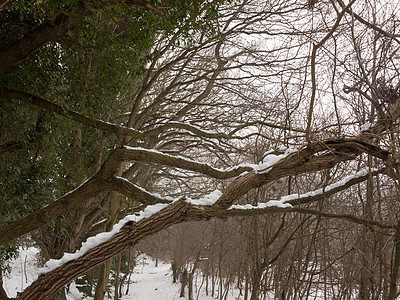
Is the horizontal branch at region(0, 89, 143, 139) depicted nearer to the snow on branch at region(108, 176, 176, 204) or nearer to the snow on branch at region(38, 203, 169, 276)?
the snow on branch at region(108, 176, 176, 204)

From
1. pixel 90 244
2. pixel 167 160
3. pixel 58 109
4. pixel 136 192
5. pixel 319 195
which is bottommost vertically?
pixel 90 244

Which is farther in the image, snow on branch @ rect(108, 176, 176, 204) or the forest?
snow on branch @ rect(108, 176, 176, 204)

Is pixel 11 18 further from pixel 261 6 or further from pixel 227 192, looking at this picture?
pixel 261 6

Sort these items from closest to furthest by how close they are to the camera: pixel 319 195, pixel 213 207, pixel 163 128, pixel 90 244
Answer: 1. pixel 90 244
2. pixel 213 207
3. pixel 319 195
4. pixel 163 128

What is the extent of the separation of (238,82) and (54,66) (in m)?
4.50

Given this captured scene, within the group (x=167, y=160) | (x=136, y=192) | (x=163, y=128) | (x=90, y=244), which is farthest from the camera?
(x=163, y=128)

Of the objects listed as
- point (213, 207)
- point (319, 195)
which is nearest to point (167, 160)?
point (213, 207)

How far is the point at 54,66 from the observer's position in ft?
15.9

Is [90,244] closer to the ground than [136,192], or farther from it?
closer to the ground

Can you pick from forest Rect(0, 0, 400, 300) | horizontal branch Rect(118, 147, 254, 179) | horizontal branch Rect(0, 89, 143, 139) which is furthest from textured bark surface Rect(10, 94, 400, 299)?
horizontal branch Rect(0, 89, 143, 139)

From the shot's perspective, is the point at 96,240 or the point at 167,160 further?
the point at 167,160

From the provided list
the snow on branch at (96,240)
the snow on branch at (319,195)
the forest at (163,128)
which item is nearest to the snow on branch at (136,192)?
the forest at (163,128)

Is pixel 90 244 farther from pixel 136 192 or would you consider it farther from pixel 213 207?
pixel 213 207

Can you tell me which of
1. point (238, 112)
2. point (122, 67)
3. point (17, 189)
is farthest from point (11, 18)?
point (238, 112)
